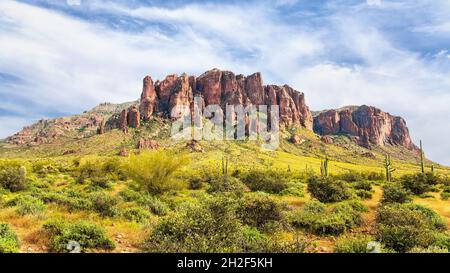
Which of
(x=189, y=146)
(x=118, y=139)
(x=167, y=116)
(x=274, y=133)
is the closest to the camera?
(x=189, y=146)

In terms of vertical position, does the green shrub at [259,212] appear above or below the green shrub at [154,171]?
below

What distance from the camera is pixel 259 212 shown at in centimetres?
1536

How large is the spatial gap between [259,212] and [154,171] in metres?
11.9

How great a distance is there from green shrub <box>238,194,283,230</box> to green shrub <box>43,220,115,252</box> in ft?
19.9

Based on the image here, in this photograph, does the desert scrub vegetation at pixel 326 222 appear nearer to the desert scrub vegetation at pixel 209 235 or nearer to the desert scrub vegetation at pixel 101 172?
the desert scrub vegetation at pixel 209 235

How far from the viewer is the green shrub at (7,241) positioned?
8.56 meters

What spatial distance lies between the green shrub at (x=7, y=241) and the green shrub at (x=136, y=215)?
5.25 m

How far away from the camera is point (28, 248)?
9.85m

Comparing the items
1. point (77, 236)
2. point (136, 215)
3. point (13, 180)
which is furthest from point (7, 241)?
point (13, 180)

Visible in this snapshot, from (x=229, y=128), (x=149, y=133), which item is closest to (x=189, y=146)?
(x=149, y=133)

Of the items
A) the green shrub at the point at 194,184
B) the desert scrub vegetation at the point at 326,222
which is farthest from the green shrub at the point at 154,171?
the green shrub at the point at 194,184

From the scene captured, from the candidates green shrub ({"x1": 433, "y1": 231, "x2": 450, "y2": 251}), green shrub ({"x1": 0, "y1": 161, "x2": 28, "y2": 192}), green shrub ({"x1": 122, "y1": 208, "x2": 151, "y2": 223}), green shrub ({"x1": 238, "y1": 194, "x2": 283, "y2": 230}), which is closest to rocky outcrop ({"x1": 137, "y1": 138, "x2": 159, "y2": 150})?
Result: green shrub ({"x1": 0, "y1": 161, "x2": 28, "y2": 192})
